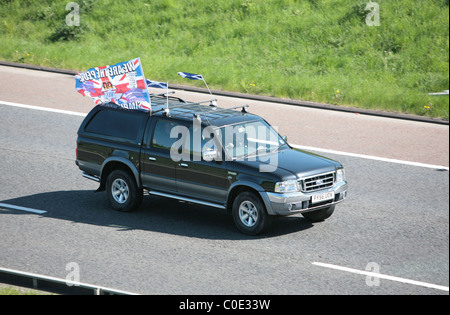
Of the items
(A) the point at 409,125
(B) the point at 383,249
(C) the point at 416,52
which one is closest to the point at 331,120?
(A) the point at 409,125

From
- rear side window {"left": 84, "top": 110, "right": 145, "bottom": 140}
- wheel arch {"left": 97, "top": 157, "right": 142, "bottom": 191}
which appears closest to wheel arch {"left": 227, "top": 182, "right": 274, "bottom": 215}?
wheel arch {"left": 97, "top": 157, "right": 142, "bottom": 191}

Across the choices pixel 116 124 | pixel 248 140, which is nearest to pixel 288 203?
pixel 248 140

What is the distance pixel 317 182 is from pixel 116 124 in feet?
13.0

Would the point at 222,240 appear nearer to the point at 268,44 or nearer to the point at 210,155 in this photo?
the point at 210,155

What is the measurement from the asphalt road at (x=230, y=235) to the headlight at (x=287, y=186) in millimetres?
864

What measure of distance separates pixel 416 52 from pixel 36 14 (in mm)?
15753

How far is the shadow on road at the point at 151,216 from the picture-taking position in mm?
12195

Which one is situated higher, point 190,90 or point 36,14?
point 36,14

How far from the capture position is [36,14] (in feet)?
97.6

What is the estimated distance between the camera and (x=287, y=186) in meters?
11.4

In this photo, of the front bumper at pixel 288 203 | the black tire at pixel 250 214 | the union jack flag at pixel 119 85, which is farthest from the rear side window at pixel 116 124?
the front bumper at pixel 288 203

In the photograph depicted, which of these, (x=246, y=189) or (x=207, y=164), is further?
(x=207, y=164)

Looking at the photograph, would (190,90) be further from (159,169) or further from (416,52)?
(159,169)

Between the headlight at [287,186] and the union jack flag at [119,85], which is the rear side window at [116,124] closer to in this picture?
the union jack flag at [119,85]
